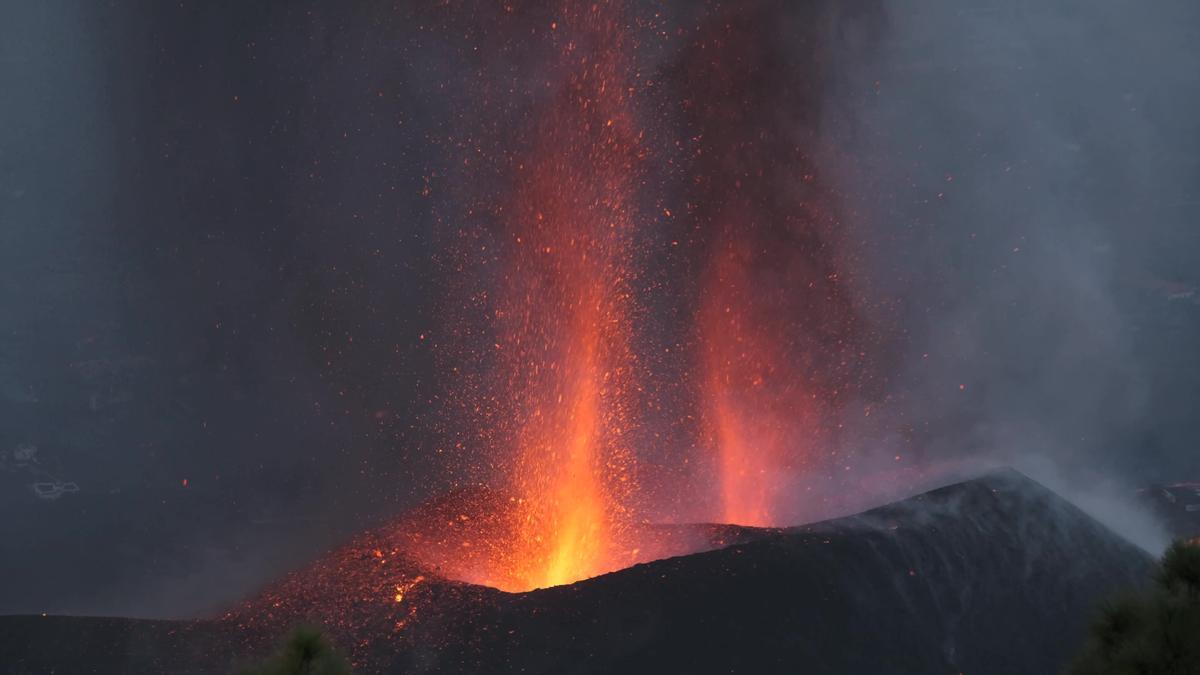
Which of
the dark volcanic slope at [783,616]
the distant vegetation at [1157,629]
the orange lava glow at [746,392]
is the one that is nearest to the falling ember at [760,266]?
the orange lava glow at [746,392]

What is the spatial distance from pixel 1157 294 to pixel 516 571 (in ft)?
72.1

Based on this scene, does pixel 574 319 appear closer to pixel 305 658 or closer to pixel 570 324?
pixel 570 324

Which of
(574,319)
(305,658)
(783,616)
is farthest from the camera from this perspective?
(574,319)

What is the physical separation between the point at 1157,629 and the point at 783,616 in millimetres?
5609

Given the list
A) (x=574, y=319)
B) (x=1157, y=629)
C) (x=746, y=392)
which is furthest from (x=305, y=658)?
(x=746, y=392)

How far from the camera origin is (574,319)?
16.2 m

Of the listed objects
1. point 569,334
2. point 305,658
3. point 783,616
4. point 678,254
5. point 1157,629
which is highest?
point 678,254

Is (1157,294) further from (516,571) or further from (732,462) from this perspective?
(516,571)

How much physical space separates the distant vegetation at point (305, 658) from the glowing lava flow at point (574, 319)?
790 cm

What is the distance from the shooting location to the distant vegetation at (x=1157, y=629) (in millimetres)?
3953

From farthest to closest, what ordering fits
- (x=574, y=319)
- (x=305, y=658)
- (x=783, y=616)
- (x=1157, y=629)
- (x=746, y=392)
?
(x=746, y=392), (x=574, y=319), (x=783, y=616), (x=1157, y=629), (x=305, y=658)

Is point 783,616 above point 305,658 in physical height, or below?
above

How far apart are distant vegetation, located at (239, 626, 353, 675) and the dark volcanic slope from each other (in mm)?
5683

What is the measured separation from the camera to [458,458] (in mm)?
24891
